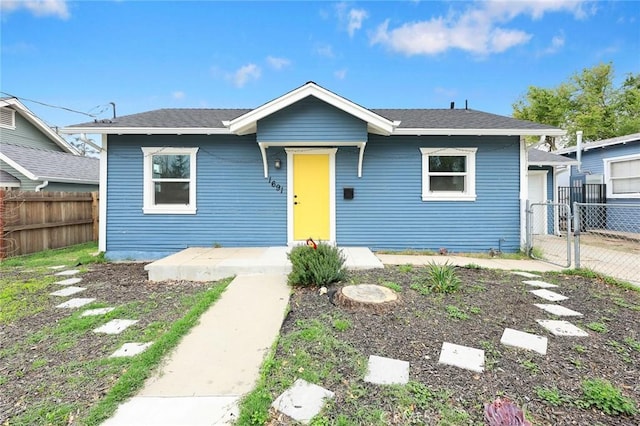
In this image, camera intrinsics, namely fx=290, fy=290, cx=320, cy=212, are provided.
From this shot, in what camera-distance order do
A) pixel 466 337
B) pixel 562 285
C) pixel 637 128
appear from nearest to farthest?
pixel 466 337 < pixel 562 285 < pixel 637 128

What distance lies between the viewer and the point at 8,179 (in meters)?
10.4

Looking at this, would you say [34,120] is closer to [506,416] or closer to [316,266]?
[316,266]

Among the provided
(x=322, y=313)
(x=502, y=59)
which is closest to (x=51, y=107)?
(x=322, y=313)

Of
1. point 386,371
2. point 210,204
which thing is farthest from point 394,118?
point 386,371

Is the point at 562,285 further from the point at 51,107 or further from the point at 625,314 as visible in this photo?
the point at 51,107

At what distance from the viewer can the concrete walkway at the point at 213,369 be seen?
1.89 meters

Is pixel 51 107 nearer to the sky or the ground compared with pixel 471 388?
nearer to the sky

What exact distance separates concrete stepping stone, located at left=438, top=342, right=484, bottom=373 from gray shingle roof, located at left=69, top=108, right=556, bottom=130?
16.8ft

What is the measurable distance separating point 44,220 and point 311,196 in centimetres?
739

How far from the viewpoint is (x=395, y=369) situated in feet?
7.55

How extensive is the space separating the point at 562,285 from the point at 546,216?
715cm

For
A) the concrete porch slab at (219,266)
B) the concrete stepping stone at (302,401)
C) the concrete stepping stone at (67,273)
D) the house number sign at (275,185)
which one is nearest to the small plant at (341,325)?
the concrete stepping stone at (302,401)

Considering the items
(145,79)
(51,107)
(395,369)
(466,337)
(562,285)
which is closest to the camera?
(395,369)

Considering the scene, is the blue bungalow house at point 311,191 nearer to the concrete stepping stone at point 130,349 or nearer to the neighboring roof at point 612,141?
the concrete stepping stone at point 130,349
